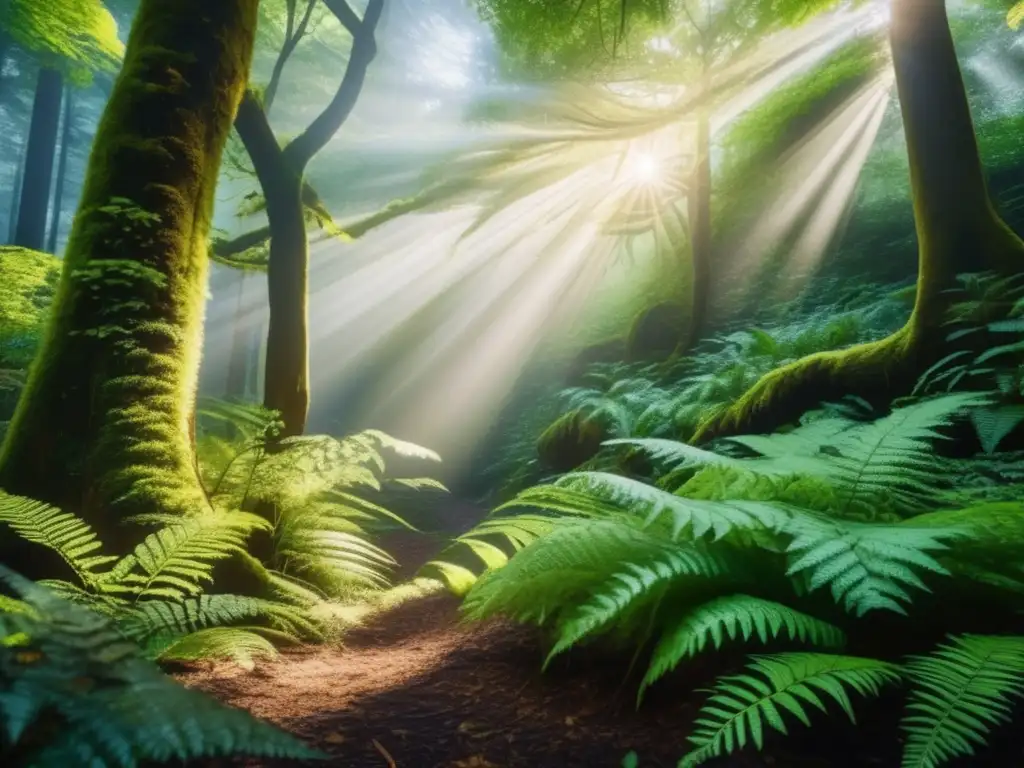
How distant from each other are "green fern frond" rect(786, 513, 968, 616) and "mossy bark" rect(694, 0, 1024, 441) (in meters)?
2.87

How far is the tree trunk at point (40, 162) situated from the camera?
41.5ft

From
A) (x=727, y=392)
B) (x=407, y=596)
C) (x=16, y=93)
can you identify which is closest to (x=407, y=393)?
(x=727, y=392)

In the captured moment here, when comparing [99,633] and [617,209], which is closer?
[99,633]

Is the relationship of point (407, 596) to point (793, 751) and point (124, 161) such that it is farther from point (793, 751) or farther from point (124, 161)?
point (124, 161)

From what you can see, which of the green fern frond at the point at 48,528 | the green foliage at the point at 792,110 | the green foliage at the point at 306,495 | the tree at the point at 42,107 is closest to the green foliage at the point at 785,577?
the green fern frond at the point at 48,528

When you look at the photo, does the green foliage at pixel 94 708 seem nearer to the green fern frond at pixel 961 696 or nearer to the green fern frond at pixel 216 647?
the green fern frond at pixel 216 647

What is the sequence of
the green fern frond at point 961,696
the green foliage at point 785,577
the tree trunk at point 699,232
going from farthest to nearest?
the tree trunk at point 699,232 < the green foliage at point 785,577 < the green fern frond at point 961,696

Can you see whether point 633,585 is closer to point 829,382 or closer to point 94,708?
point 94,708

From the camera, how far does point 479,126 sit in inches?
396

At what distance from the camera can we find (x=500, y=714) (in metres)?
1.74

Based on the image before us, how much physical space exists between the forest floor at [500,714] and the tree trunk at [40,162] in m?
14.8

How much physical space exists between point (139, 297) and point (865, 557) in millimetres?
3324

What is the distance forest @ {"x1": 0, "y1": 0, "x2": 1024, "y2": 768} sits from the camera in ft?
4.60

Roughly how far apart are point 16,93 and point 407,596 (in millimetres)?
28939
